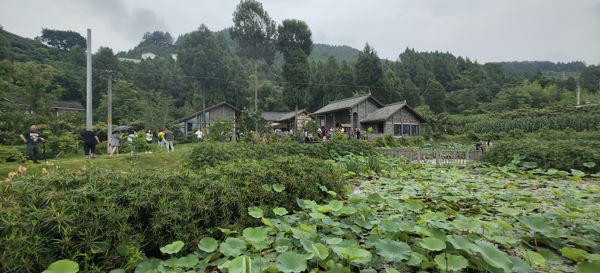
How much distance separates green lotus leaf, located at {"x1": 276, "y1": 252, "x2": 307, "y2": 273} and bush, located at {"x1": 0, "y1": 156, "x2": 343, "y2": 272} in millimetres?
936

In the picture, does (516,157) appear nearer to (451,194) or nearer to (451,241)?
(451,194)

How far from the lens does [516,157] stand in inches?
287

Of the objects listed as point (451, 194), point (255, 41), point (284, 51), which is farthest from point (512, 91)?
point (451, 194)

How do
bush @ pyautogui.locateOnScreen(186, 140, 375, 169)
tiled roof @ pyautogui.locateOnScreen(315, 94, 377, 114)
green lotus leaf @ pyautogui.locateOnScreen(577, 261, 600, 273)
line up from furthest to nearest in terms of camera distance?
1. tiled roof @ pyautogui.locateOnScreen(315, 94, 377, 114)
2. bush @ pyautogui.locateOnScreen(186, 140, 375, 169)
3. green lotus leaf @ pyautogui.locateOnScreen(577, 261, 600, 273)

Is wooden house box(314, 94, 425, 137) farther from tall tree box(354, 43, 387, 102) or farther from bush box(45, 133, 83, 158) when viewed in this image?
bush box(45, 133, 83, 158)

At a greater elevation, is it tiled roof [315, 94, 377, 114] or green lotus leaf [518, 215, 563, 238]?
tiled roof [315, 94, 377, 114]

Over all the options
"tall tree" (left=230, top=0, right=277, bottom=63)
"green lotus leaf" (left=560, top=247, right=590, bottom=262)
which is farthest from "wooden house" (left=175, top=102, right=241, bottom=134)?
"green lotus leaf" (left=560, top=247, right=590, bottom=262)

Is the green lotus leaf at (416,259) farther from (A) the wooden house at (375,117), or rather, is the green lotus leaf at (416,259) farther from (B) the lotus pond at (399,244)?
(A) the wooden house at (375,117)

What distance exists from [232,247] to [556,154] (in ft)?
27.9

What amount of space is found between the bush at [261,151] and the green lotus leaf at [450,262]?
5432 millimetres

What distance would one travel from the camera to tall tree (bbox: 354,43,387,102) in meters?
42.7

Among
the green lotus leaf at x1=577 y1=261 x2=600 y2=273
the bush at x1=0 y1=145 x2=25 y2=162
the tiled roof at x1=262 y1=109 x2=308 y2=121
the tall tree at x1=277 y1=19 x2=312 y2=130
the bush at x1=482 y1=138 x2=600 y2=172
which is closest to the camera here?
the green lotus leaf at x1=577 y1=261 x2=600 y2=273

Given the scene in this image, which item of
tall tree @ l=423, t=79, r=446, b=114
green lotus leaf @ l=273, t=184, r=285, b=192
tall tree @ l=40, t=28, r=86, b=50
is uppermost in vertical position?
tall tree @ l=40, t=28, r=86, b=50

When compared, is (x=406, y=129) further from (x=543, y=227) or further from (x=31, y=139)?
(x=543, y=227)
